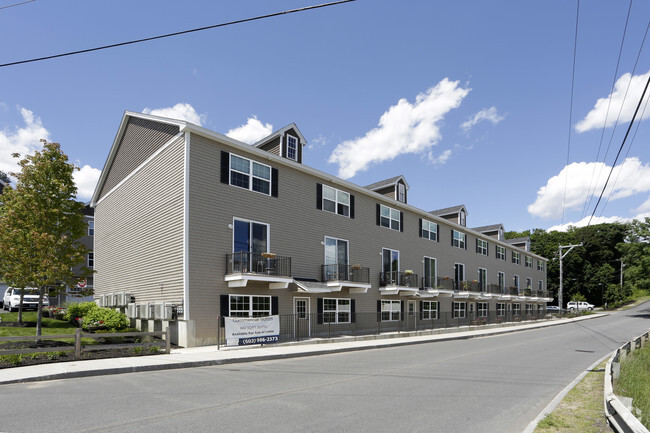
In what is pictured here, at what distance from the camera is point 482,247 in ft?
145

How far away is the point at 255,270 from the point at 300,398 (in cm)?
1166

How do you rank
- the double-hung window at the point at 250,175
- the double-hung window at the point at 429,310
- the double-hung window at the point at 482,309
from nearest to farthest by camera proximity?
the double-hung window at the point at 250,175
the double-hung window at the point at 429,310
the double-hung window at the point at 482,309

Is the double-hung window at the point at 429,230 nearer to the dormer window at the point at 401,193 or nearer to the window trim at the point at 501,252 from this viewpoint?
the dormer window at the point at 401,193

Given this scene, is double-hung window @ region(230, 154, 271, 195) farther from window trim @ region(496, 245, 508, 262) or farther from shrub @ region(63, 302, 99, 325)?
window trim @ region(496, 245, 508, 262)

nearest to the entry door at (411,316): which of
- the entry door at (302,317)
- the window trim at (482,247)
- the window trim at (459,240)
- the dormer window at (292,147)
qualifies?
the entry door at (302,317)

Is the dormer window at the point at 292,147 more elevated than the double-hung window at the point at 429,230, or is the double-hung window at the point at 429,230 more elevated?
the dormer window at the point at 292,147

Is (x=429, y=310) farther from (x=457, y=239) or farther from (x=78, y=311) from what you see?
(x=78, y=311)

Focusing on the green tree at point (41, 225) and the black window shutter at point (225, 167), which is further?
the black window shutter at point (225, 167)

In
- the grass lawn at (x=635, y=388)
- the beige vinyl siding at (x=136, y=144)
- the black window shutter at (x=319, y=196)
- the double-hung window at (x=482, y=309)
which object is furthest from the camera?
the double-hung window at (x=482, y=309)

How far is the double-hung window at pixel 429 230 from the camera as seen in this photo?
113ft

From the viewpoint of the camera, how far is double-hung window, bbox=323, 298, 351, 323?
23891mm

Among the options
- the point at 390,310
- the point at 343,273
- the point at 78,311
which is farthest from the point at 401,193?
the point at 78,311

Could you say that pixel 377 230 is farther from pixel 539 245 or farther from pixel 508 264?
pixel 539 245

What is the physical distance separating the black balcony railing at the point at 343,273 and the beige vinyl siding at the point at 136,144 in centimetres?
1048
